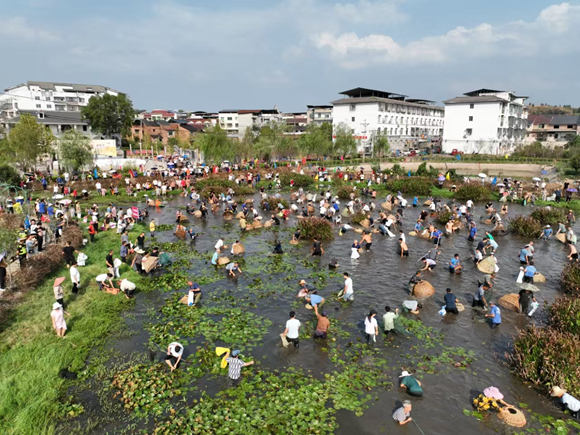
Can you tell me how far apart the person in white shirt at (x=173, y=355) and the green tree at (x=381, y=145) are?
3120 inches

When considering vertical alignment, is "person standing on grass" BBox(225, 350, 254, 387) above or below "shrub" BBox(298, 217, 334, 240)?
below

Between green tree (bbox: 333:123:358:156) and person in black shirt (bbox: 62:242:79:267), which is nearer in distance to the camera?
person in black shirt (bbox: 62:242:79:267)

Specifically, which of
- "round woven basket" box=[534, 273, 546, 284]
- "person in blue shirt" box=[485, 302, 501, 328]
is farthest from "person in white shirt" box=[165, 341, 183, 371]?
"round woven basket" box=[534, 273, 546, 284]

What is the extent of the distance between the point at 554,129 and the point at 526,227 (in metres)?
97.5

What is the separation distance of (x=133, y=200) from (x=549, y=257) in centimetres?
3810

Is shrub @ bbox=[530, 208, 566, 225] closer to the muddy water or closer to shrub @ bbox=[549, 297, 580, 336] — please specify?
the muddy water

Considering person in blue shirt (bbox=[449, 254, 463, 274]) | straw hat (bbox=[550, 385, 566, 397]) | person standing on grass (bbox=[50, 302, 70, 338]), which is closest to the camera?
straw hat (bbox=[550, 385, 566, 397])

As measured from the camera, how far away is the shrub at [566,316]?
1444 cm

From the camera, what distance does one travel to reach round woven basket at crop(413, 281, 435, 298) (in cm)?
1951

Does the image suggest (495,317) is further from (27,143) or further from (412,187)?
(27,143)

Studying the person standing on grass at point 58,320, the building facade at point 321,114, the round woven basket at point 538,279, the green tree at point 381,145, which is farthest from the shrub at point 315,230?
the building facade at point 321,114

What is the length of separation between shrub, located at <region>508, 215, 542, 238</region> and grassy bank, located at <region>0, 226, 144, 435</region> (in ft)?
90.8

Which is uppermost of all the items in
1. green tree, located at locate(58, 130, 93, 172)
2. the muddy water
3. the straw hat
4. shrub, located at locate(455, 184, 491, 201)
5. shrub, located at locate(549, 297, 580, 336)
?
green tree, located at locate(58, 130, 93, 172)

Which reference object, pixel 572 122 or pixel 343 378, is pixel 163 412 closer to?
pixel 343 378
